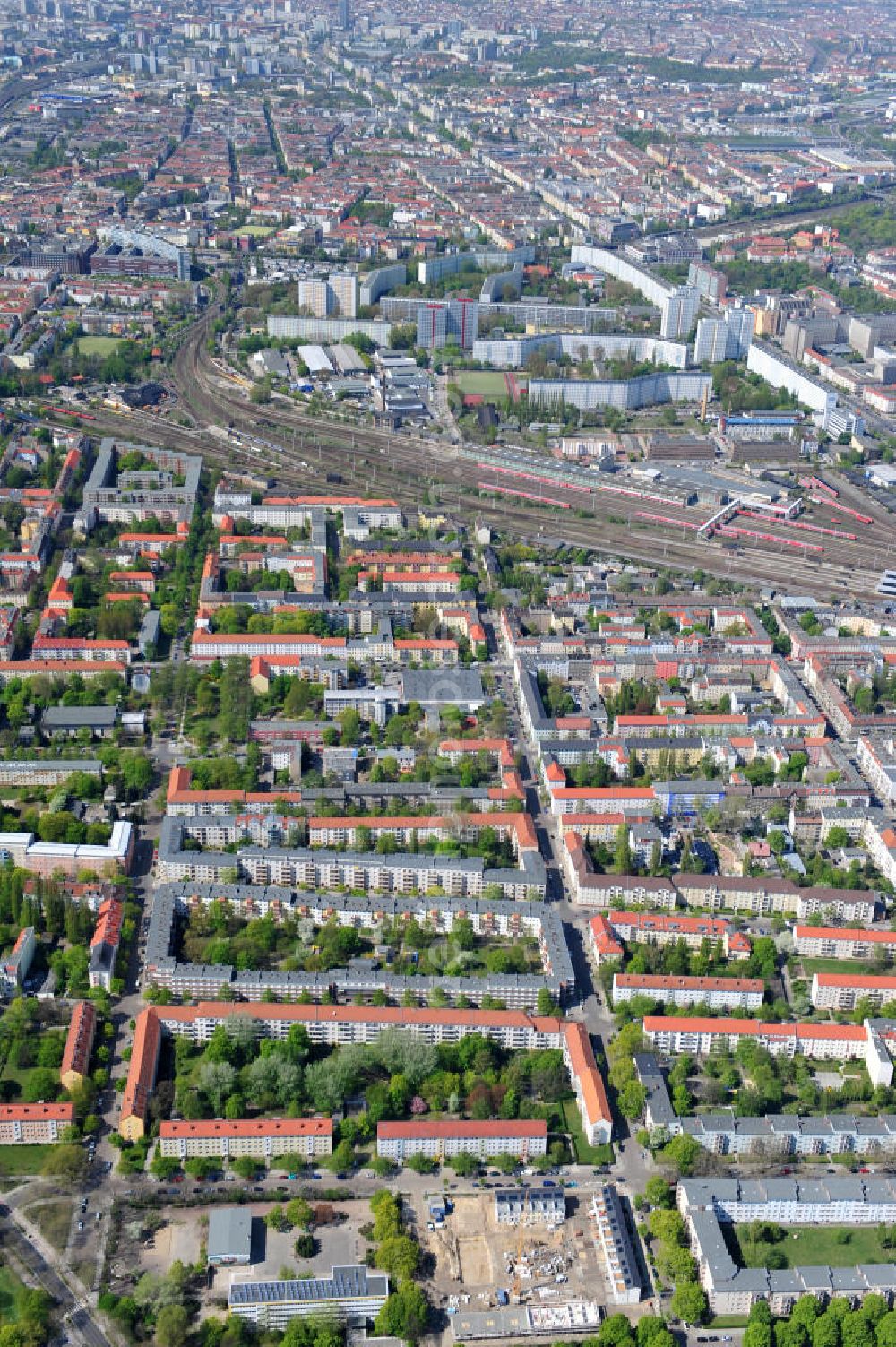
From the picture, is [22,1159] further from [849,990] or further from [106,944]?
[849,990]

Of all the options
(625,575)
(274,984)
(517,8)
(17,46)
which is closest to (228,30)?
(17,46)

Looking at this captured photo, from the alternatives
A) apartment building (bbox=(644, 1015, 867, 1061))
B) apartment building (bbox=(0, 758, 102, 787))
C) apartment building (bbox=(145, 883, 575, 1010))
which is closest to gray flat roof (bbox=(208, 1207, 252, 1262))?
apartment building (bbox=(145, 883, 575, 1010))

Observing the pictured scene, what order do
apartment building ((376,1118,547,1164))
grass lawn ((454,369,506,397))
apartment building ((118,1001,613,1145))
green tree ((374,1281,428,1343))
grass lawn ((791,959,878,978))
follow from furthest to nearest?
grass lawn ((454,369,506,397)) < grass lawn ((791,959,878,978)) < apartment building ((118,1001,613,1145)) < apartment building ((376,1118,547,1164)) < green tree ((374,1281,428,1343))

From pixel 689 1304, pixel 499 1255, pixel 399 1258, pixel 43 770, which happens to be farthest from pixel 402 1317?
pixel 43 770

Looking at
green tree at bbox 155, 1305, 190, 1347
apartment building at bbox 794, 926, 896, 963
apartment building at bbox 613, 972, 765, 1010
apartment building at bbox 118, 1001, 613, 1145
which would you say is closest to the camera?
green tree at bbox 155, 1305, 190, 1347

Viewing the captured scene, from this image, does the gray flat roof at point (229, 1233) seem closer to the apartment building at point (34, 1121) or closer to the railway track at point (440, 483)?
the apartment building at point (34, 1121)

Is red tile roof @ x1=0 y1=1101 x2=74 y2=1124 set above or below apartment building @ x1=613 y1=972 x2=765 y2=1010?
above

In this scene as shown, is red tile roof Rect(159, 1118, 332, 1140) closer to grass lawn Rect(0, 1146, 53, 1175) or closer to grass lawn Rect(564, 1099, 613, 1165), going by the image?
grass lawn Rect(0, 1146, 53, 1175)
